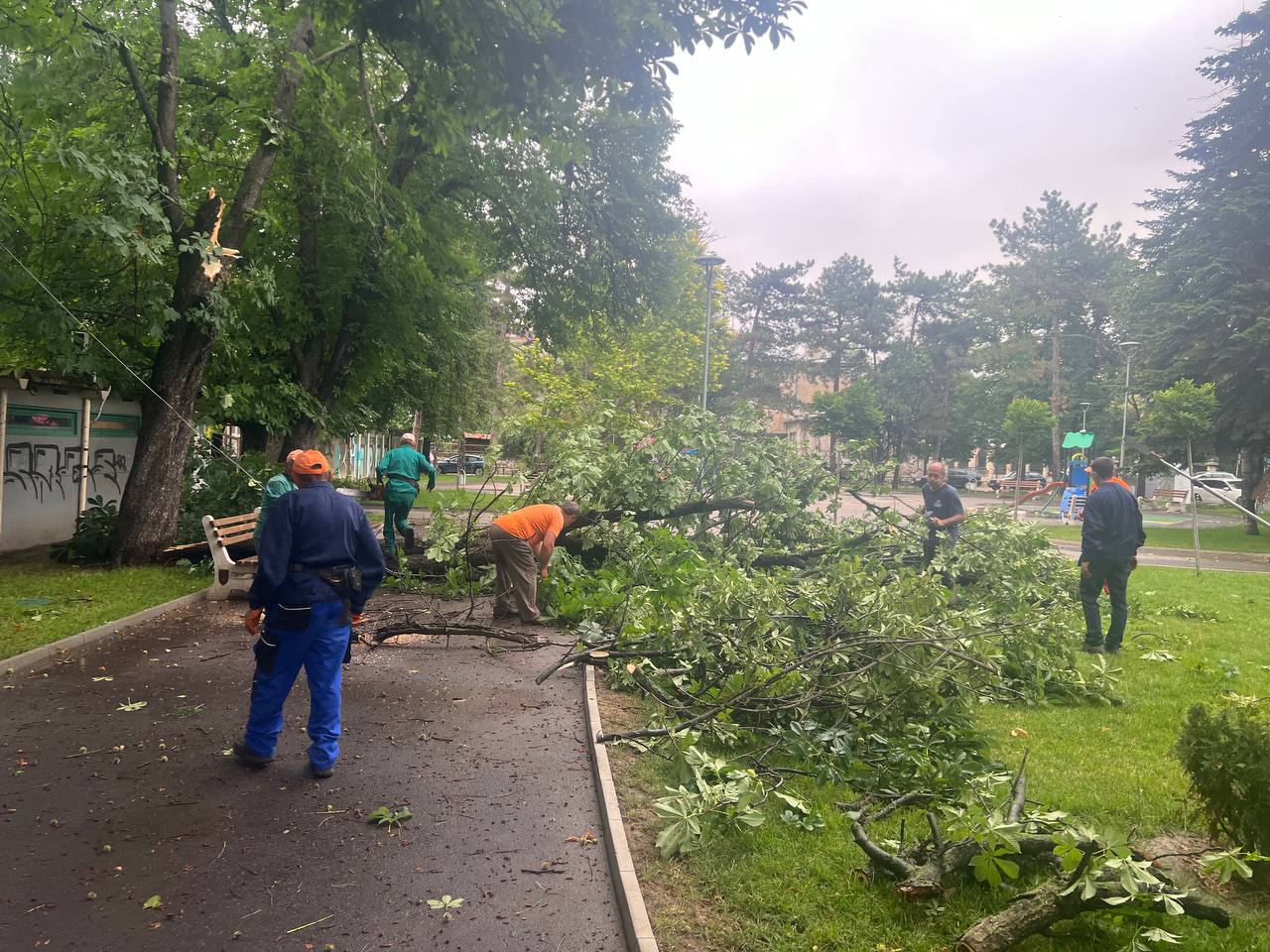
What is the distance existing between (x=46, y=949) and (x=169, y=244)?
8927mm

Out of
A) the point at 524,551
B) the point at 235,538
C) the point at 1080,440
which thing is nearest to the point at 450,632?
the point at 524,551

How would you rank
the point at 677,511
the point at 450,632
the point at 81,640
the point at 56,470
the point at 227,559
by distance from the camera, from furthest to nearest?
1. the point at 56,470
2. the point at 677,511
3. the point at 227,559
4. the point at 450,632
5. the point at 81,640

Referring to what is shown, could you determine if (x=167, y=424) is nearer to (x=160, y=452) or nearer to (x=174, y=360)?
(x=160, y=452)

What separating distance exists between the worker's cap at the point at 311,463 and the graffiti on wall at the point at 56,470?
9.98 metres

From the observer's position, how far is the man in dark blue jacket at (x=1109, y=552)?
25.4ft

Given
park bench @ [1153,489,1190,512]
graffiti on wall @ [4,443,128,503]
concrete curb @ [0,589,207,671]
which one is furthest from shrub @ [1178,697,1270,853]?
park bench @ [1153,489,1190,512]

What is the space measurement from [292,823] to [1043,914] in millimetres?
3319

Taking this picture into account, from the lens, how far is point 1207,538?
23641 mm

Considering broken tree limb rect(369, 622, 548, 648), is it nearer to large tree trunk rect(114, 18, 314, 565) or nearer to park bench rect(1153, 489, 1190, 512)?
large tree trunk rect(114, 18, 314, 565)

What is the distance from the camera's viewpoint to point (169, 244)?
9.78 meters

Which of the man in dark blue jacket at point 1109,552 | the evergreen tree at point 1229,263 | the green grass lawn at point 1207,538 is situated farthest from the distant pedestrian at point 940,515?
the evergreen tree at point 1229,263

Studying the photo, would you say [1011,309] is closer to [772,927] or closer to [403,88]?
[403,88]

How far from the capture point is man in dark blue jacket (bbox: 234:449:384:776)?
14.7ft

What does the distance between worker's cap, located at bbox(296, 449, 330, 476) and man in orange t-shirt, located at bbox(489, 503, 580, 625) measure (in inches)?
137
